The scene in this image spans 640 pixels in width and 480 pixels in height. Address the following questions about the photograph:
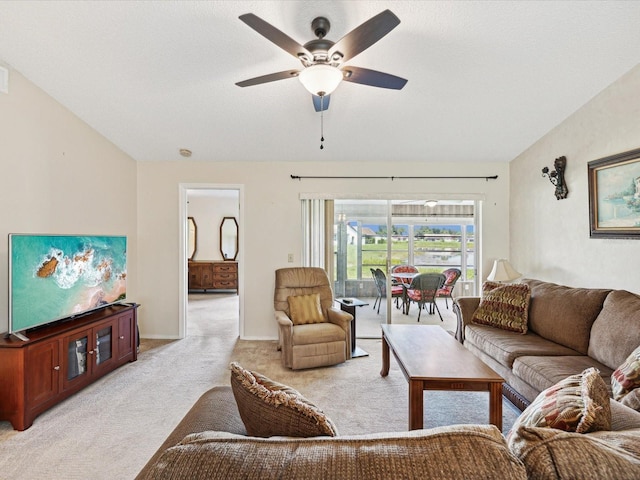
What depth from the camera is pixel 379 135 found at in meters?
3.94

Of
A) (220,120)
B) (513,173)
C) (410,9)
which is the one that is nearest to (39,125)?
(220,120)

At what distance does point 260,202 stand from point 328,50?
284cm

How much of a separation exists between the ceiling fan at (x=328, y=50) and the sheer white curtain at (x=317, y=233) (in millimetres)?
2437

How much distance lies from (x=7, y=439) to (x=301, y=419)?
2.58 meters

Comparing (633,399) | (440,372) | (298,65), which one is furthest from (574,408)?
(298,65)

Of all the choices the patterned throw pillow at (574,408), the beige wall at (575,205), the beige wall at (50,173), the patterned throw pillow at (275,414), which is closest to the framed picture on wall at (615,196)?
the beige wall at (575,205)

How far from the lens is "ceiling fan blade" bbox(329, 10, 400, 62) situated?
64.7 inches

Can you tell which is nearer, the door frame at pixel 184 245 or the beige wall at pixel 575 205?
the beige wall at pixel 575 205

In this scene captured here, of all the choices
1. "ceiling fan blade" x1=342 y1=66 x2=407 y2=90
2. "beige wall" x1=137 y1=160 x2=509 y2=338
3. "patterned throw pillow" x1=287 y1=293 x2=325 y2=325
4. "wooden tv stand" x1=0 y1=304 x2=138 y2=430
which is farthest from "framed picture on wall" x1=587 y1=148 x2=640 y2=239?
"wooden tv stand" x1=0 y1=304 x2=138 y2=430

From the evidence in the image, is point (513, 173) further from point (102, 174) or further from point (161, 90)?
point (102, 174)

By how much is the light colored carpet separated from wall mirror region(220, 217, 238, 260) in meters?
4.59

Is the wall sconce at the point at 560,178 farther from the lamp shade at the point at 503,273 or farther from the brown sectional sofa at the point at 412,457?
the brown sectional sofa at the point at 412,457

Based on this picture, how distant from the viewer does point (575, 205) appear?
11.3ft

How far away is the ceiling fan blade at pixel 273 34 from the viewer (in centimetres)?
168
